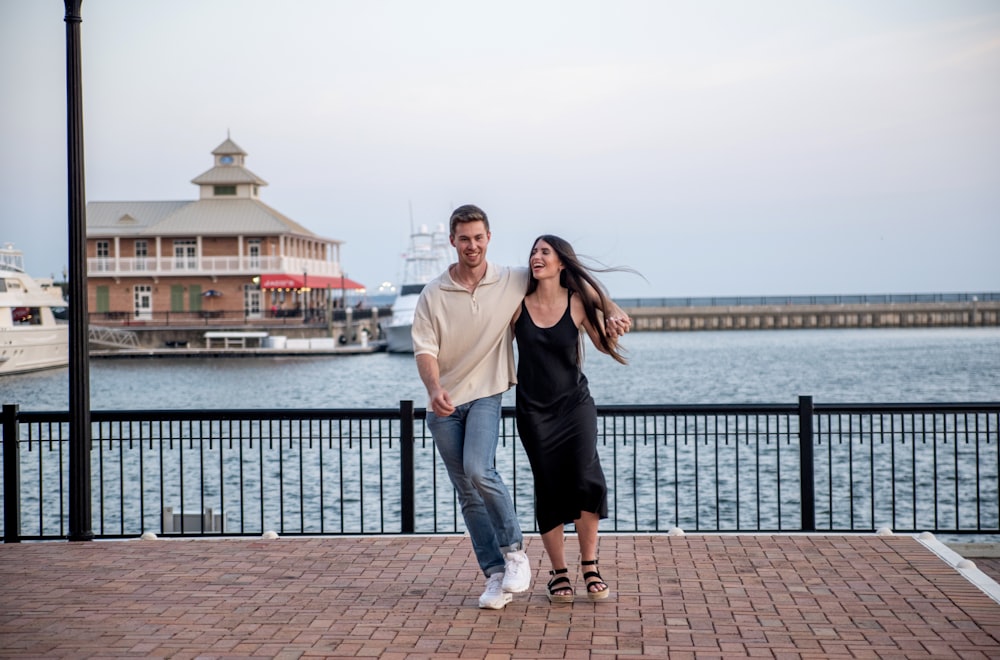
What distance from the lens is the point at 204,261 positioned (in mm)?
73625

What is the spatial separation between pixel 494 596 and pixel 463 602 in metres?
0.29

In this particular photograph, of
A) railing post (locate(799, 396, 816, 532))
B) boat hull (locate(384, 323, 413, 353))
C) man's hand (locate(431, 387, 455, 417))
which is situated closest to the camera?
man's hand (locate(431, 387, 455, 417))

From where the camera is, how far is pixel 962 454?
26.6m

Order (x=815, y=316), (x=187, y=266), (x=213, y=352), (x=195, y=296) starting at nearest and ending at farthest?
(x=213, y=352), (x=187, y=266), (x=195, y=296), (x=815, y=316)

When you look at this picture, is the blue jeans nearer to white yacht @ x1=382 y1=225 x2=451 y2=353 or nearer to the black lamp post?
the black lamp post

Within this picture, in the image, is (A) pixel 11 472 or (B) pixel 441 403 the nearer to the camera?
(B) pixel 441 403

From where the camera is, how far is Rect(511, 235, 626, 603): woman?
5719 millimetres

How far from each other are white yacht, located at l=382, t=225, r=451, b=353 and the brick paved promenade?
6168 cm

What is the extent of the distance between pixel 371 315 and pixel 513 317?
3076 inches

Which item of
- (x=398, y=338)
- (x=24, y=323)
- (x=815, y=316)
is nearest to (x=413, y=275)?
(x=398, y=338)

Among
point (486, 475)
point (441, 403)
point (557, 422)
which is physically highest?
point (441, 403)

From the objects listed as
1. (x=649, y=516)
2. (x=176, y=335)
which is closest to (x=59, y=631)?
(x=649, y=516)

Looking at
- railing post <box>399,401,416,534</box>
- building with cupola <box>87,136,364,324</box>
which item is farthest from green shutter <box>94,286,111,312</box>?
railing post <box>399,401,416,534</box>

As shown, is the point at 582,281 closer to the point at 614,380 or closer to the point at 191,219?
the point at 614,380
